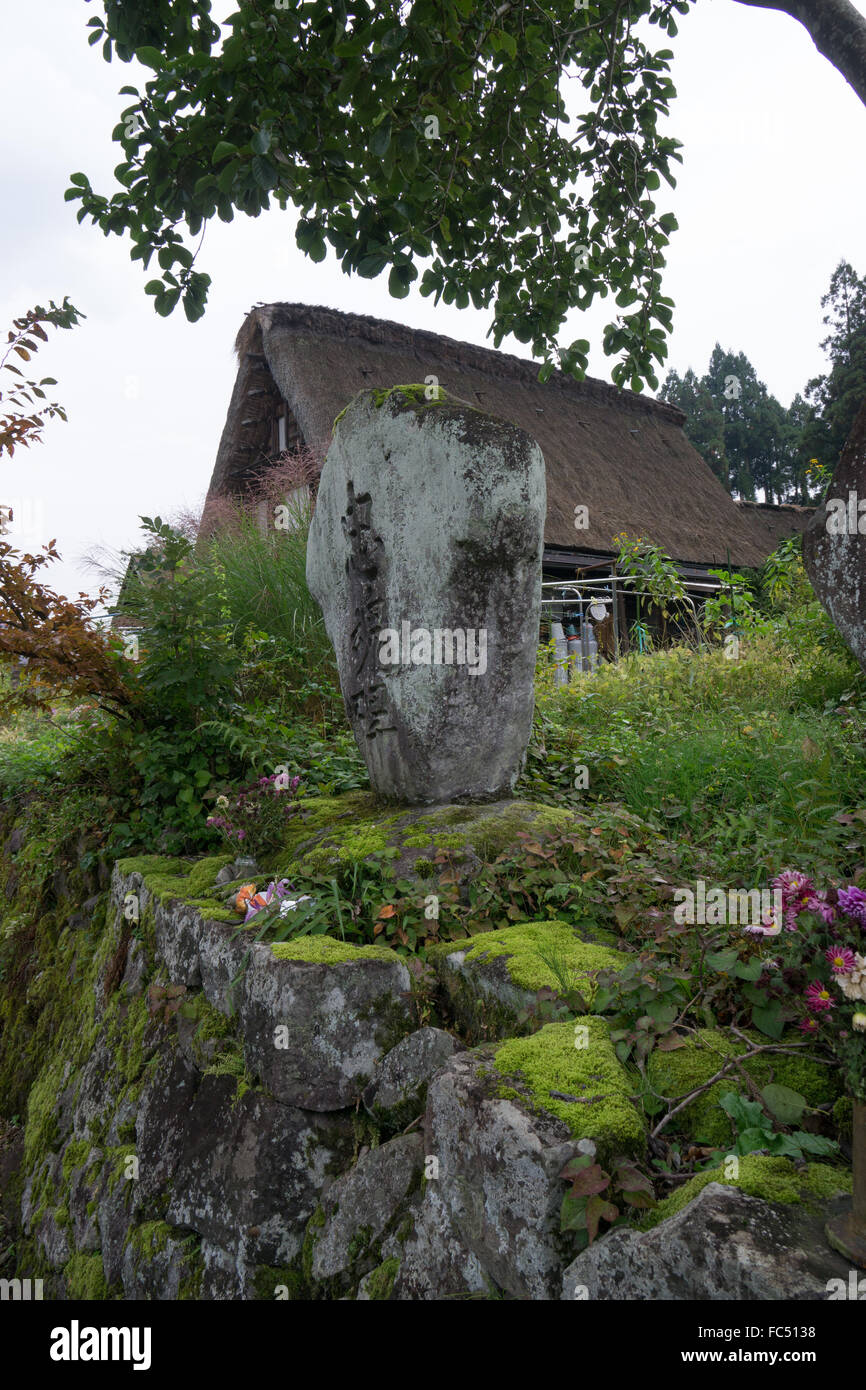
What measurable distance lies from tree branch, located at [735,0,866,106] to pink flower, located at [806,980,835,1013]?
3186 millimetres

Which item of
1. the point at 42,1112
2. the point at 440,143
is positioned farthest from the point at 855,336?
the point at 42,1112

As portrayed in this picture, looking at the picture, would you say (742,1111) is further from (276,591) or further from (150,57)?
(276,591)

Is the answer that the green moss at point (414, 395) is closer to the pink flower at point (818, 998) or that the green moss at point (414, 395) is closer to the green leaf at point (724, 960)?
the green leaf at point (724, 960)

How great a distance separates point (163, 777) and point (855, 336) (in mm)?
21430

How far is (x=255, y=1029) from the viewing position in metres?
2.17

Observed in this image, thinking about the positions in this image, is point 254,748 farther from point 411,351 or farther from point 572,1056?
point 411,351

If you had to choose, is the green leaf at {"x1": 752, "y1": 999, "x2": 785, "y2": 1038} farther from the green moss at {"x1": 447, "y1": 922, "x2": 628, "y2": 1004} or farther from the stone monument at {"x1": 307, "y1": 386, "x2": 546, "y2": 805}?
the stone monument at {"x1": 307, "y1": 386, "x2": 546, "y2": 805}

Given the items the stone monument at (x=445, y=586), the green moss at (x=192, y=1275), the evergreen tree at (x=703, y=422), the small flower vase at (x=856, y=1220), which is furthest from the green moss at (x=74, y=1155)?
the evergreen tree at (x=703, y=422)

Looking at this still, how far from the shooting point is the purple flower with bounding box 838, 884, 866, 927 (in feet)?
4.63

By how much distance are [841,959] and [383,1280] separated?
115 centimetres

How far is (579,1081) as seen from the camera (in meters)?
1.60

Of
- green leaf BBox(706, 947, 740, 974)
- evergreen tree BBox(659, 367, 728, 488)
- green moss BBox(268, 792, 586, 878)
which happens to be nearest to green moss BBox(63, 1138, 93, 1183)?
green moss BBox(268, 792, 586, 878)

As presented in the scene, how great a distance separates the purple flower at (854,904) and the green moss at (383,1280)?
1.15 meters
